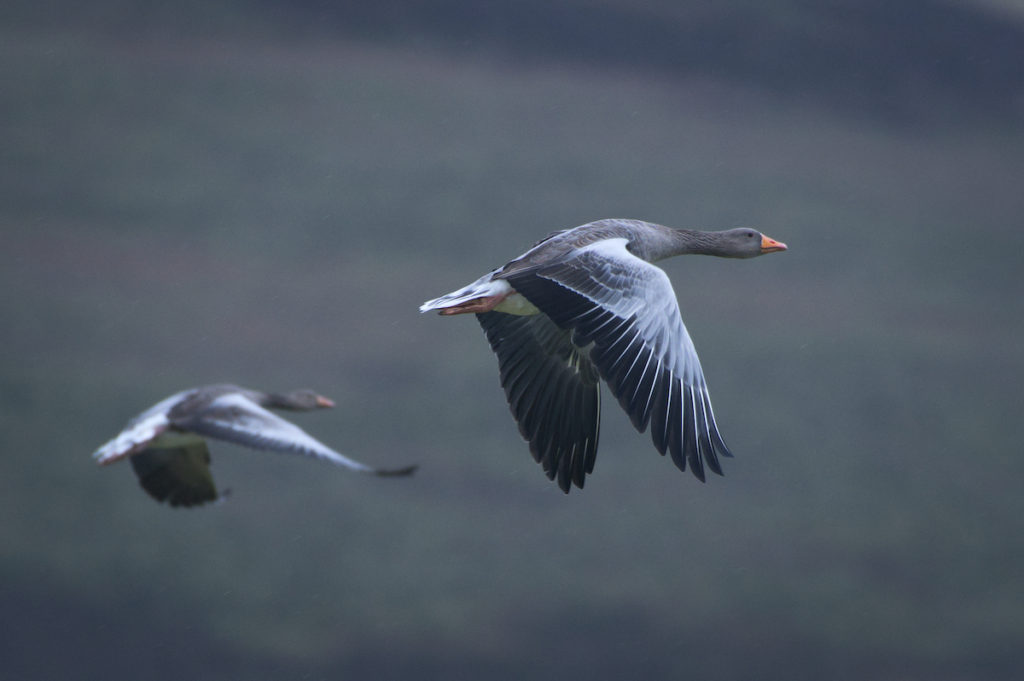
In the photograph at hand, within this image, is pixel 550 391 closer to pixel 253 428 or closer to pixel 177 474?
pixel 253 428

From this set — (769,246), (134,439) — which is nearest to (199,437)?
(134,439)

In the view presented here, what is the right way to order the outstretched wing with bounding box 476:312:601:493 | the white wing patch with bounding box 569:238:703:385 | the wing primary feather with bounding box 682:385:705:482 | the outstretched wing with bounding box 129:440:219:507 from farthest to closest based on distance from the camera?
the outstretched wing with bounding box 129:440:219:507
the outstretched wing with bounding box 476:312:601:493
the white wing patch with bounding box 569:238:703:385
the wing primary feather with bounding box 682:385:705:482

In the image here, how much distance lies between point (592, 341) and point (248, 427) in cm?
182

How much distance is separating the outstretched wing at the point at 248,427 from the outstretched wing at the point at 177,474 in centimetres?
68

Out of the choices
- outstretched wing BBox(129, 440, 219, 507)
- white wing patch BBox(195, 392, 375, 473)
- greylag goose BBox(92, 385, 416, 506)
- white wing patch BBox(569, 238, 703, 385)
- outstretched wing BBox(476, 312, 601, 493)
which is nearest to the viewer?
white wing patch BBox(569, 238, 703, 385)

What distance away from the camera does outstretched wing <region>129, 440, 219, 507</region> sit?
5.41m

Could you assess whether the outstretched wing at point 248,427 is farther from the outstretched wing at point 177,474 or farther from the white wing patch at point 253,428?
the outstretched wing at point 177,474

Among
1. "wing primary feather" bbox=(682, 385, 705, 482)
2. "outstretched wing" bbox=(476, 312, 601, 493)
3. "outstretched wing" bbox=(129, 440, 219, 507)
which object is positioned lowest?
"outstretched wing" bbox=(129, 440, 219, 507)

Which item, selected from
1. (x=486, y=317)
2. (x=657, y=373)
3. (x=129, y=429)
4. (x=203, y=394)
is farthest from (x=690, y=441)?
(x=129, y=429)

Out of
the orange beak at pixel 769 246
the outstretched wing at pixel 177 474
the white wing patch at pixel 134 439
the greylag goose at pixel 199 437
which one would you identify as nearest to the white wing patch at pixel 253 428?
the greylag goose at pixel 199 437

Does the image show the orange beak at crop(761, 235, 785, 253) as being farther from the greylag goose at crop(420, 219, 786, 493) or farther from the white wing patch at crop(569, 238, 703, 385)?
the white wing patch at crop(569, 238, 703, 385)

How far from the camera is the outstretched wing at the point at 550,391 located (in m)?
3.77

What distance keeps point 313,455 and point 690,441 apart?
154 cm

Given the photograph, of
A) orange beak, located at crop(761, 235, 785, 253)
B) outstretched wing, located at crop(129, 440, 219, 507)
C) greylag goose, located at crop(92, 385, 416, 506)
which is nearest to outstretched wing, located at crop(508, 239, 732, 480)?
greylag goose, located at crop(92, 385, 416, 506)
